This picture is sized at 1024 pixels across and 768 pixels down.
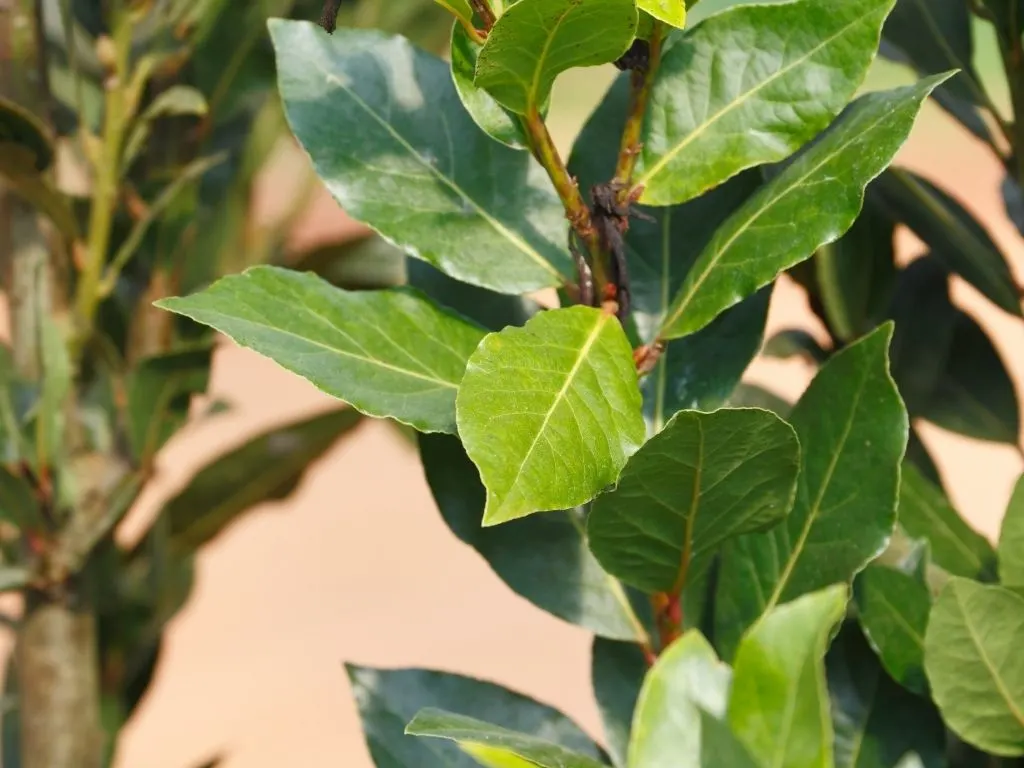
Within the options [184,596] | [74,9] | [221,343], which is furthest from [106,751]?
[74,9]

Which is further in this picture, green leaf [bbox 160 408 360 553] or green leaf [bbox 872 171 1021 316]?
green leaf [bbox 160 408 360 553]

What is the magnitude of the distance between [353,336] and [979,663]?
154 millimetres

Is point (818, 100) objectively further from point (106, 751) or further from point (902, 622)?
point (106, 751)

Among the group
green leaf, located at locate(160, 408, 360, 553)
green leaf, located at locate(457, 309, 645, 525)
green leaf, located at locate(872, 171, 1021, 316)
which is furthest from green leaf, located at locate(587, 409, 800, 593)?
green leaf, located at locate(160, 408, 360, 553)

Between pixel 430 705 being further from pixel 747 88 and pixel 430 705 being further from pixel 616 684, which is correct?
pixel 747 88

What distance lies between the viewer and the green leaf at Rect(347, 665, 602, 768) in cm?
28

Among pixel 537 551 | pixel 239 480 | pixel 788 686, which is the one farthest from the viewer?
pixel 239 480

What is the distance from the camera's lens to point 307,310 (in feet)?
0.80

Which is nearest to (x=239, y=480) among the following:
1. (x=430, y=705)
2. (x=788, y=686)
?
(x=430, y=705)

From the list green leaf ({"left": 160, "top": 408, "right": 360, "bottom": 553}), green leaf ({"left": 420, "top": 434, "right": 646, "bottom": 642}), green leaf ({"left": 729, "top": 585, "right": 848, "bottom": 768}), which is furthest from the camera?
green leaf ({"left": 160, "top": 408, "right": 360, "bottom": 553})

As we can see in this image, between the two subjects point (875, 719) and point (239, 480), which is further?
point (239, 480)

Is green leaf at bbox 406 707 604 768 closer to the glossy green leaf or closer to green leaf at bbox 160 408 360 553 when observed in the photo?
the glossy green leaf

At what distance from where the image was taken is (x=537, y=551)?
29 cm

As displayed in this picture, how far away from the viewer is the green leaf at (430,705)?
0.28m
